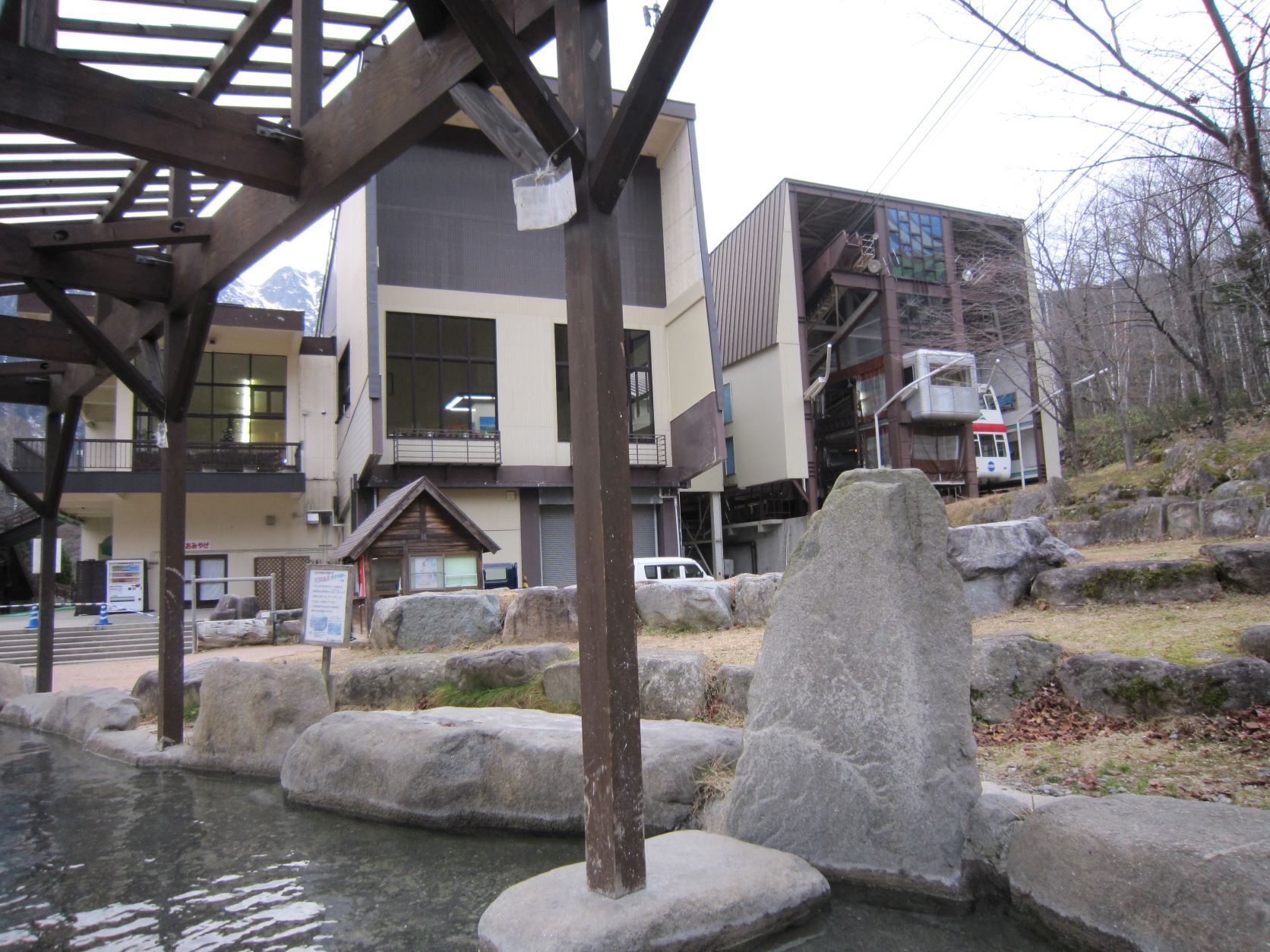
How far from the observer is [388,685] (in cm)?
878

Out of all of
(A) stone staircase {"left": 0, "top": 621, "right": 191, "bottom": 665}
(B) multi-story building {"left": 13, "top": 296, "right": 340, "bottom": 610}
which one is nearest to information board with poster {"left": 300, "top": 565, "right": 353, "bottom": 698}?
(A) stone staircase {"left": 0, "top": 621, "right": 191, "bottom": 665}

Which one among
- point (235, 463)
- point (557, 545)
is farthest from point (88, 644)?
point (557, 545)

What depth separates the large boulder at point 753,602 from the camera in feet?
36.9

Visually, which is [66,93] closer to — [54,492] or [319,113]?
[319,113]

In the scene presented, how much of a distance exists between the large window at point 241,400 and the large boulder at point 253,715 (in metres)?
20.1

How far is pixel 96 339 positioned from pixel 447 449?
15928 mm

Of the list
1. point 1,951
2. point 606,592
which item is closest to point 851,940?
point 606,592

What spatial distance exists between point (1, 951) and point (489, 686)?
5.08m

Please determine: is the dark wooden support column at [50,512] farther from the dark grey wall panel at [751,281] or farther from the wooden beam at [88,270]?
the dark grey wall panel at [751,281]

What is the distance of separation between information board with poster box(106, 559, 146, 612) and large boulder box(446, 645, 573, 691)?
60.5ft

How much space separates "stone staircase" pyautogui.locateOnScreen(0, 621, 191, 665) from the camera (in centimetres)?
1778

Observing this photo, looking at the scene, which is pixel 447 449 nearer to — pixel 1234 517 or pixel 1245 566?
pixel 1234 517

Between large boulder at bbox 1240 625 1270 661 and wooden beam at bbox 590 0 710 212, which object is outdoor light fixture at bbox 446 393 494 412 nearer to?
large boulder at bbox 1240 625 1270 661

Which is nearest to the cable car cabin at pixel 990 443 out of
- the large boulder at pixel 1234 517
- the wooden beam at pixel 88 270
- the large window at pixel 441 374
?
the large window at pixel 441 374
